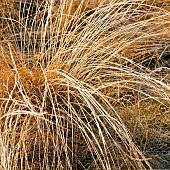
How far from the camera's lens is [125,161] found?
1853 mm

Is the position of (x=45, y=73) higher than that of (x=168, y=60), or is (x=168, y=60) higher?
(x=45, y=73)

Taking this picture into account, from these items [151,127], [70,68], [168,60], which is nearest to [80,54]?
[70,68]

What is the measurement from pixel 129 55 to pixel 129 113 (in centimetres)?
44

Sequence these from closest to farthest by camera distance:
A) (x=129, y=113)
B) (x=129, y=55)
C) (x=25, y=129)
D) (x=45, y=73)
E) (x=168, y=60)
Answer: (x=25, y=129) < (x=45, y=73) < (x=129, y=113) < (x=129, y=55) < (x=168, y=60)

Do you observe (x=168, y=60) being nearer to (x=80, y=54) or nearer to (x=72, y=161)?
(x=80, y=54)

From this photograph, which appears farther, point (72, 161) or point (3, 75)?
point (3, 75)

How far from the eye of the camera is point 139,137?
83.7 inches

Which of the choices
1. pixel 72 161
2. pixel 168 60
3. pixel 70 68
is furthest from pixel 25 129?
pixel 168 60

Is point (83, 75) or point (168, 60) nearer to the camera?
point (83, 75)

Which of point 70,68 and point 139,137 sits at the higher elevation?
point 70,68

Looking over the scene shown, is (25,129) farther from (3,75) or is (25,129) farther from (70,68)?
(70,68)

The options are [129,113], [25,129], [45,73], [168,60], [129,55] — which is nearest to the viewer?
[25,129]

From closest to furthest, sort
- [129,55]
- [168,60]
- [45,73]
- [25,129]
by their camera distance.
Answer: [25,129], [45,73], [129,55], [168,60]

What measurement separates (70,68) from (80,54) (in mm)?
84
